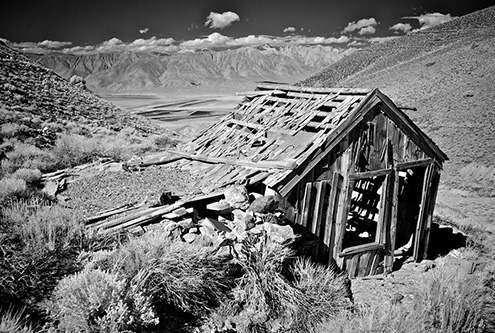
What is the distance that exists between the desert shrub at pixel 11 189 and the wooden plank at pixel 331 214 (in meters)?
6.40

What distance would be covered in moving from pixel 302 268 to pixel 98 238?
342 cm

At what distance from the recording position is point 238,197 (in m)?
6.30

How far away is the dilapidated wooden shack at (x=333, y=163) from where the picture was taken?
6.75 meters

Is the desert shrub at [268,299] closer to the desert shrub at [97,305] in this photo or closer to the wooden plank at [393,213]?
the desert shrub at [97,305]

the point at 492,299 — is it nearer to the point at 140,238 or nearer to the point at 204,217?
the point at 204,217

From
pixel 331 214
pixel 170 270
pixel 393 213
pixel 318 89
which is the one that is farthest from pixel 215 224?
pixel 318 89

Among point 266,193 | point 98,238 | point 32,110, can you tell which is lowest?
point 98,238

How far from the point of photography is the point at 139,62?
606ft

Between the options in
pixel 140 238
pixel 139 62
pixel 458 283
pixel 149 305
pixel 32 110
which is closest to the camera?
pixel 149 305

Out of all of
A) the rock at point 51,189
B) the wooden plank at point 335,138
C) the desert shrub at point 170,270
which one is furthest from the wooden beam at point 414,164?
the rock at point 51,189

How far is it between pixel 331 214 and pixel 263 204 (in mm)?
1753

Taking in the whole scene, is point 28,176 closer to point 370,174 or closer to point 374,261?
point 370,174

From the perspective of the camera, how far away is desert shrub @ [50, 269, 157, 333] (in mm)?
3953

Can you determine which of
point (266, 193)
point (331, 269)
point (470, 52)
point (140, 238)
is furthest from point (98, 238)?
point (470, 52)
